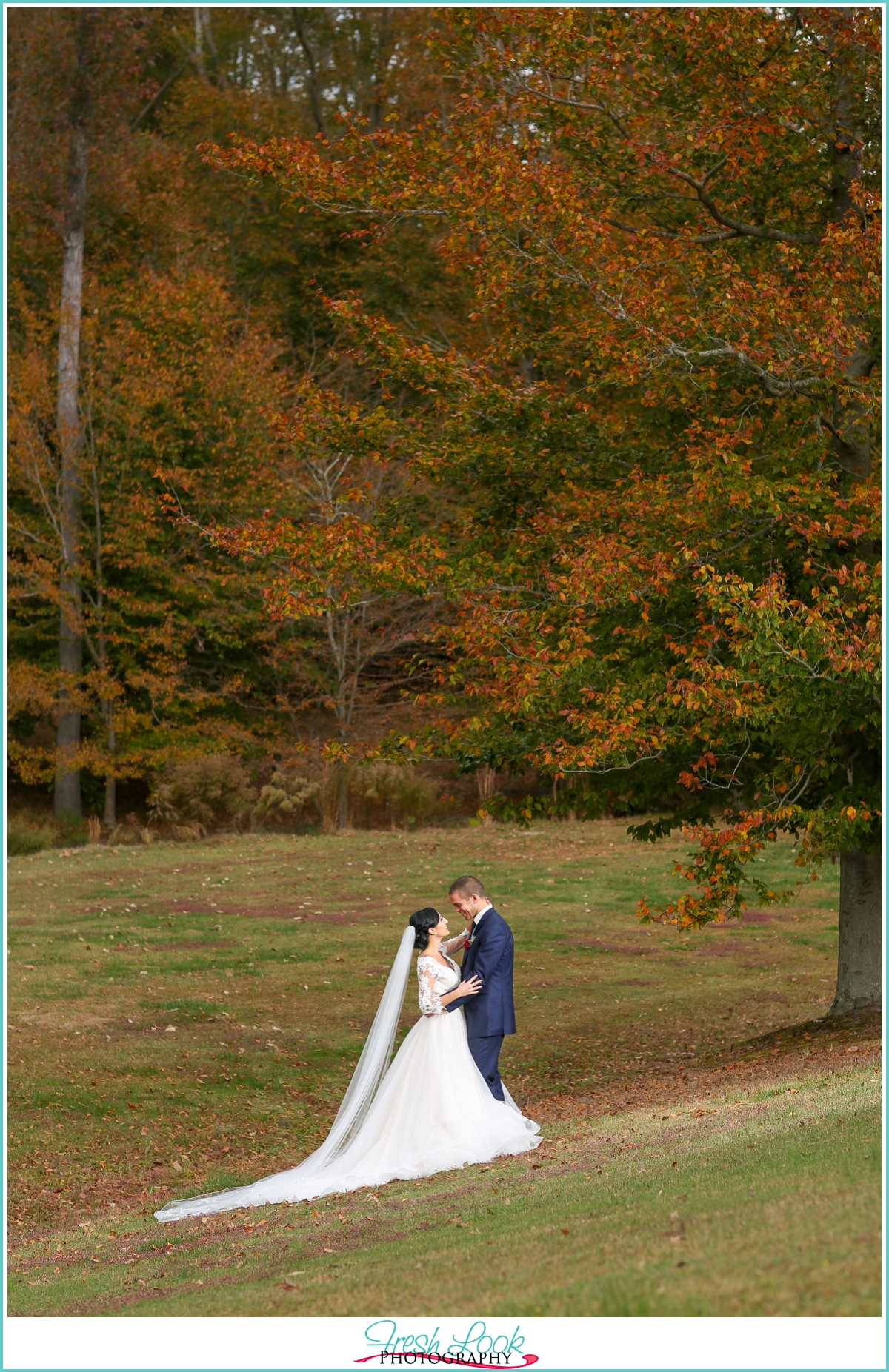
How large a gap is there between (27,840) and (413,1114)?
20757 millimetres

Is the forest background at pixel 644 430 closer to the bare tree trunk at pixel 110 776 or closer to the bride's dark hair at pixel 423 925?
the bride's dark hair at pixel 423 925

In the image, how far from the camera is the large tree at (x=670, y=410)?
33.9 ft

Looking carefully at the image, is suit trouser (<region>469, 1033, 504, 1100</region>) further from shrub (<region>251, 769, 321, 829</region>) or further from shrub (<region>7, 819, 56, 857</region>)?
shrub (<region>251, 769, 321, 829</region>)

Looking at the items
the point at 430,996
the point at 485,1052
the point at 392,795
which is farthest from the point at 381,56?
the point at 485,1052

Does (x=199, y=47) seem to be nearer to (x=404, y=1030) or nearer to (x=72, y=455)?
(x=72, y=455)

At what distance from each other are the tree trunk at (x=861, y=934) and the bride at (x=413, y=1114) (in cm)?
493

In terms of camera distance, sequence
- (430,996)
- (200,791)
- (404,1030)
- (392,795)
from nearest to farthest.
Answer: (430,996) → (404,1030) → (200,791) → (392,795)

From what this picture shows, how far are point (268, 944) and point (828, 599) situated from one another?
1174cm

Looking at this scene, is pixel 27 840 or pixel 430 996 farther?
pixel 27 840

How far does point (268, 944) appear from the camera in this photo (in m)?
19.1

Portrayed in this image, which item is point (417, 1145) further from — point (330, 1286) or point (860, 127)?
point (860, 127)

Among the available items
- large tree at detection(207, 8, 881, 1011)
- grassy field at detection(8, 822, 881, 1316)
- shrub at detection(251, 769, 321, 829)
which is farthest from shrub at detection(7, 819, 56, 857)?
large tree at detection(207, 8, 881, 1011)

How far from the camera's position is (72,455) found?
30312 mm

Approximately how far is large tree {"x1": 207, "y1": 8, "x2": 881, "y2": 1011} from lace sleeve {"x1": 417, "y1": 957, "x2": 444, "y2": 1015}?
1952 mm
